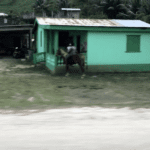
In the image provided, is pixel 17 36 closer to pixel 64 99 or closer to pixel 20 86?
pixel 20 86

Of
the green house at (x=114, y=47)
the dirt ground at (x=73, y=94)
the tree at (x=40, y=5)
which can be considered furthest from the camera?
the tree at (x=40, y=5)

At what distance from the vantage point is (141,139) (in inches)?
192

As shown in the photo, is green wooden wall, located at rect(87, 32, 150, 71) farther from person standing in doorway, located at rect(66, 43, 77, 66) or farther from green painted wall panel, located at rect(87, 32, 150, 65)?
person standing in doorway, located at rect(66, 43, 77, 66)

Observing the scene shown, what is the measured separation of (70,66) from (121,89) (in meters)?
5.93

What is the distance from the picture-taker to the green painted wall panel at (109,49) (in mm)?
17344

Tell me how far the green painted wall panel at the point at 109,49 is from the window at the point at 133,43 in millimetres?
266

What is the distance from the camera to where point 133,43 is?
18016mm

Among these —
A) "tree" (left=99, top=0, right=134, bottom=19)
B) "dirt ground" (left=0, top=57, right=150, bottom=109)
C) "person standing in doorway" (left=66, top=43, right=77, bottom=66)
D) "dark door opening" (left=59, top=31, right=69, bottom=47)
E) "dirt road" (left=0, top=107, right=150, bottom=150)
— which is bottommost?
"dirt ground" (left=0, top=57, right=150, bottom=109)

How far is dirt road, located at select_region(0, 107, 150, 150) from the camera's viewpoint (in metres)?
4.56

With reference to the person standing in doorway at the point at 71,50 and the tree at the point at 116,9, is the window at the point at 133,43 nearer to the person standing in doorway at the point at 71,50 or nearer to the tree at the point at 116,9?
the person standing in doorway at the point at 71,50

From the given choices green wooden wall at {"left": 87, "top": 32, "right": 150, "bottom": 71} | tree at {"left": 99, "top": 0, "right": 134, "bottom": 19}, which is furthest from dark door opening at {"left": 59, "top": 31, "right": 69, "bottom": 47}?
tree at {"left": 99, "top": 0, "right": 134, "bottom": 19}

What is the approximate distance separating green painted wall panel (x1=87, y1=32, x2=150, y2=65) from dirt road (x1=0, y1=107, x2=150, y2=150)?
1033cm

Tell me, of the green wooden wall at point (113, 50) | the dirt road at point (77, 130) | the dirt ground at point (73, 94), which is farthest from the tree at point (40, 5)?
the dirt road at point (77, 130)

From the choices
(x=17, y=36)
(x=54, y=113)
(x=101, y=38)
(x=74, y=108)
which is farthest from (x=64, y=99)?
(x=17, y=36)
